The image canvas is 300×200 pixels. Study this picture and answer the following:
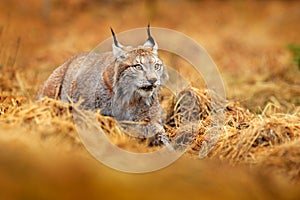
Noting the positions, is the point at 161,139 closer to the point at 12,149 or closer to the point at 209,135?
the point at 209,135

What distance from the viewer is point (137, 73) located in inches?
232

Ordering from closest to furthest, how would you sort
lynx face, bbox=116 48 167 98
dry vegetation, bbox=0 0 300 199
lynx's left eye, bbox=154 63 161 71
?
dry vegetation, bbox=0 0 300 199, lynx face, bbox=116 48 167 98, lynx's left eye, bbox=154 63 161 71

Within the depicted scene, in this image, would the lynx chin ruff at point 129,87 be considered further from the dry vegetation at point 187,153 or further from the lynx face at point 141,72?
the dry vegetation at point 187,153

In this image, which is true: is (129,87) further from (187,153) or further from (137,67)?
(187,153)

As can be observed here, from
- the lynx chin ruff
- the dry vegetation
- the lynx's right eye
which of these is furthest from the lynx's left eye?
the dry vegetation

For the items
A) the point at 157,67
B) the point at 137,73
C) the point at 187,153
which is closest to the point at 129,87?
the point at 137,73

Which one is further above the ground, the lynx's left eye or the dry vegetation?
the lynx's left eye

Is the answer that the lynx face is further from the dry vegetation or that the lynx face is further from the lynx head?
the dry vegetation

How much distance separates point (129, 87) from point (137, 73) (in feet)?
0.59

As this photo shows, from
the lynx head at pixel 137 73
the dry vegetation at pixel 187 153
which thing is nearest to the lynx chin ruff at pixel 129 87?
the lynx head at pixel 137 73

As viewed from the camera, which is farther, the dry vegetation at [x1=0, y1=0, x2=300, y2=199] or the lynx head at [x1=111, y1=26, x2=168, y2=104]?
the lynx head at [x1=111, y1=26, x2=168, y2=104]

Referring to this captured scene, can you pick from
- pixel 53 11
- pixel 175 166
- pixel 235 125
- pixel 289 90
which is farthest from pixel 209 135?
pixel 53 11

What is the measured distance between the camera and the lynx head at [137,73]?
19.2 ft

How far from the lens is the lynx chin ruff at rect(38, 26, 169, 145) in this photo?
592 centimetres
